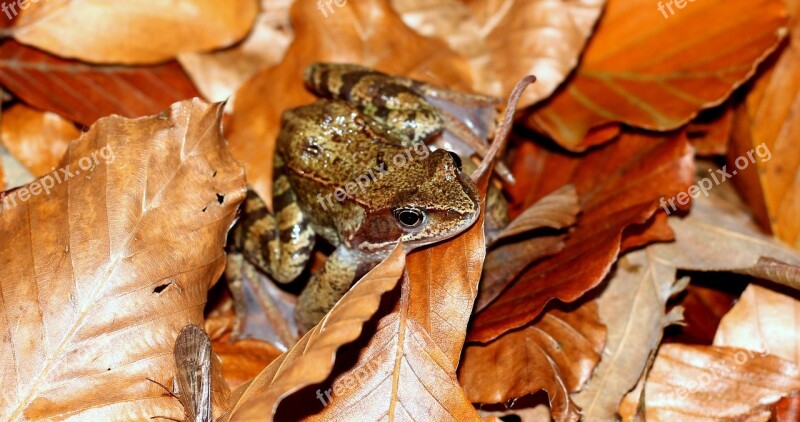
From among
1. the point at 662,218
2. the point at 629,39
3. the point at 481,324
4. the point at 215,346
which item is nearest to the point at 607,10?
the point at 629,39

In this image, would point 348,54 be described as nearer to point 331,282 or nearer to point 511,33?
point 511,33

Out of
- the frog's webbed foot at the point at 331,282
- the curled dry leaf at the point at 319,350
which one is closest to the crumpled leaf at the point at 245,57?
the frog's webbed foot at the point at 331,282

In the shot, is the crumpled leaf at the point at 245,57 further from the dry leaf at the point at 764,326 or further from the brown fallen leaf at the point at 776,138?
the dry leaf at the point at 764,326

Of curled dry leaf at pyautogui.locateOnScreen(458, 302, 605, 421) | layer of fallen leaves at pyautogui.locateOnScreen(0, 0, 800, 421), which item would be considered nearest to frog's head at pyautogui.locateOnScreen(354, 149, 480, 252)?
layer of fallen leaves at pyautogui.locateOnScreen(0, 0, 800, 421)

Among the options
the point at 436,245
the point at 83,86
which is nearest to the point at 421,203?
the point at 436,245

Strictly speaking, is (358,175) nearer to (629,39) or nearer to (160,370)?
(160,370)

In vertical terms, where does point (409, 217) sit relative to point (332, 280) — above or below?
above

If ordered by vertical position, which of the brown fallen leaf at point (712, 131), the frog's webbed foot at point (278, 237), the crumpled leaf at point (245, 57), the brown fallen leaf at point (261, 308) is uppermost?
the crumpled leaf at point (245, 57)

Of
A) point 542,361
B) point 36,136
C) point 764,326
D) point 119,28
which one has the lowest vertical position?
point 764,326

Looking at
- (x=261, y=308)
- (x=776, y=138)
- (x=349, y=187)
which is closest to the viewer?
(x=349, y=187)
